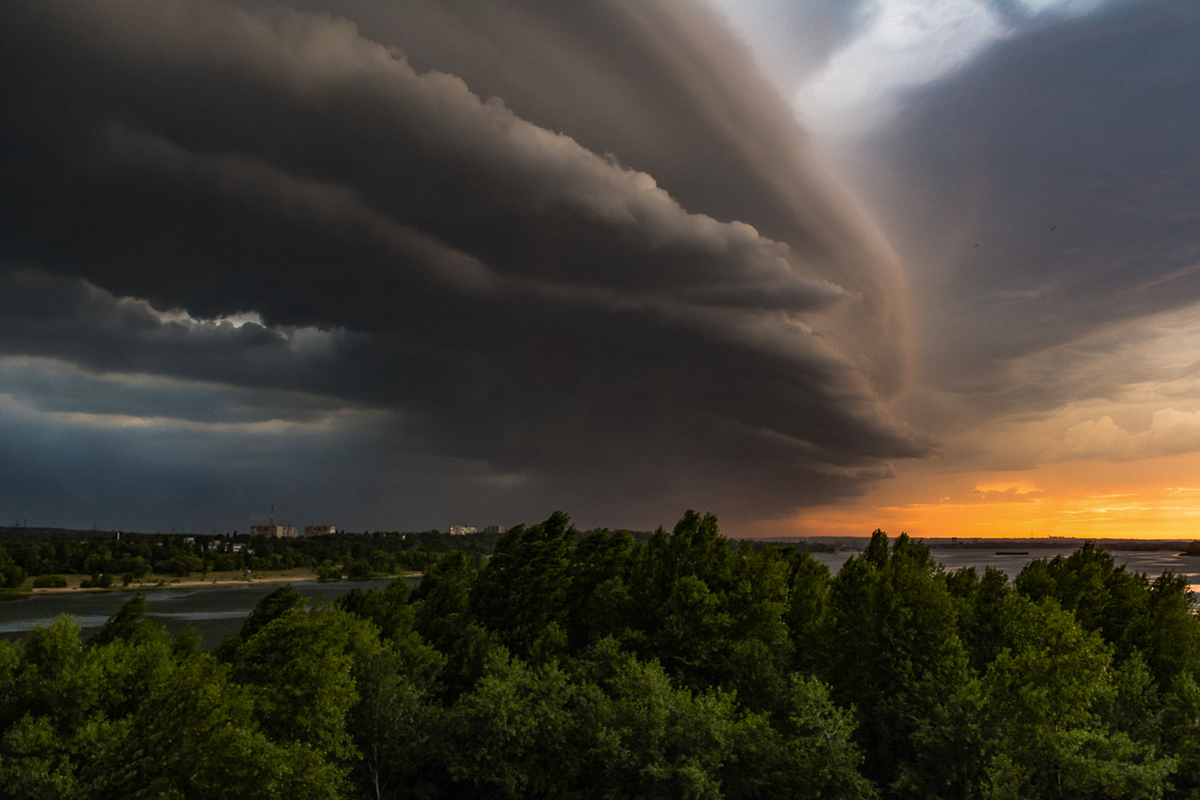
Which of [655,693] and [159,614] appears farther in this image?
[159,614]

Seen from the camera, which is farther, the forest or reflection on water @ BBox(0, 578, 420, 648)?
reflection on water @ BBox(0, 578, 420, 648)

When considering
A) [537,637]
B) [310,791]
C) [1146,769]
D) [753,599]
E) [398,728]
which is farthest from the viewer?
[537,637]

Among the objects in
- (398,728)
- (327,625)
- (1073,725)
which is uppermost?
(327,625)

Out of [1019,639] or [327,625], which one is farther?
[1019,639]

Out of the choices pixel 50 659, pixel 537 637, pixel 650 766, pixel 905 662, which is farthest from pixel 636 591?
pixel 50 659

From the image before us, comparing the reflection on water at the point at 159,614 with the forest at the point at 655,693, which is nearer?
the forest at the point at 655,693

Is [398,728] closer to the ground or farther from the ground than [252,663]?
closer to the ground

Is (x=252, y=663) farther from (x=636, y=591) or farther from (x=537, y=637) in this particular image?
(x=636, y=591)

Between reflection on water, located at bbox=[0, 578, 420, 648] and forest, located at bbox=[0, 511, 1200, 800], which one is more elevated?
forest, located at bbox=[0, 511, 1200, 800]
